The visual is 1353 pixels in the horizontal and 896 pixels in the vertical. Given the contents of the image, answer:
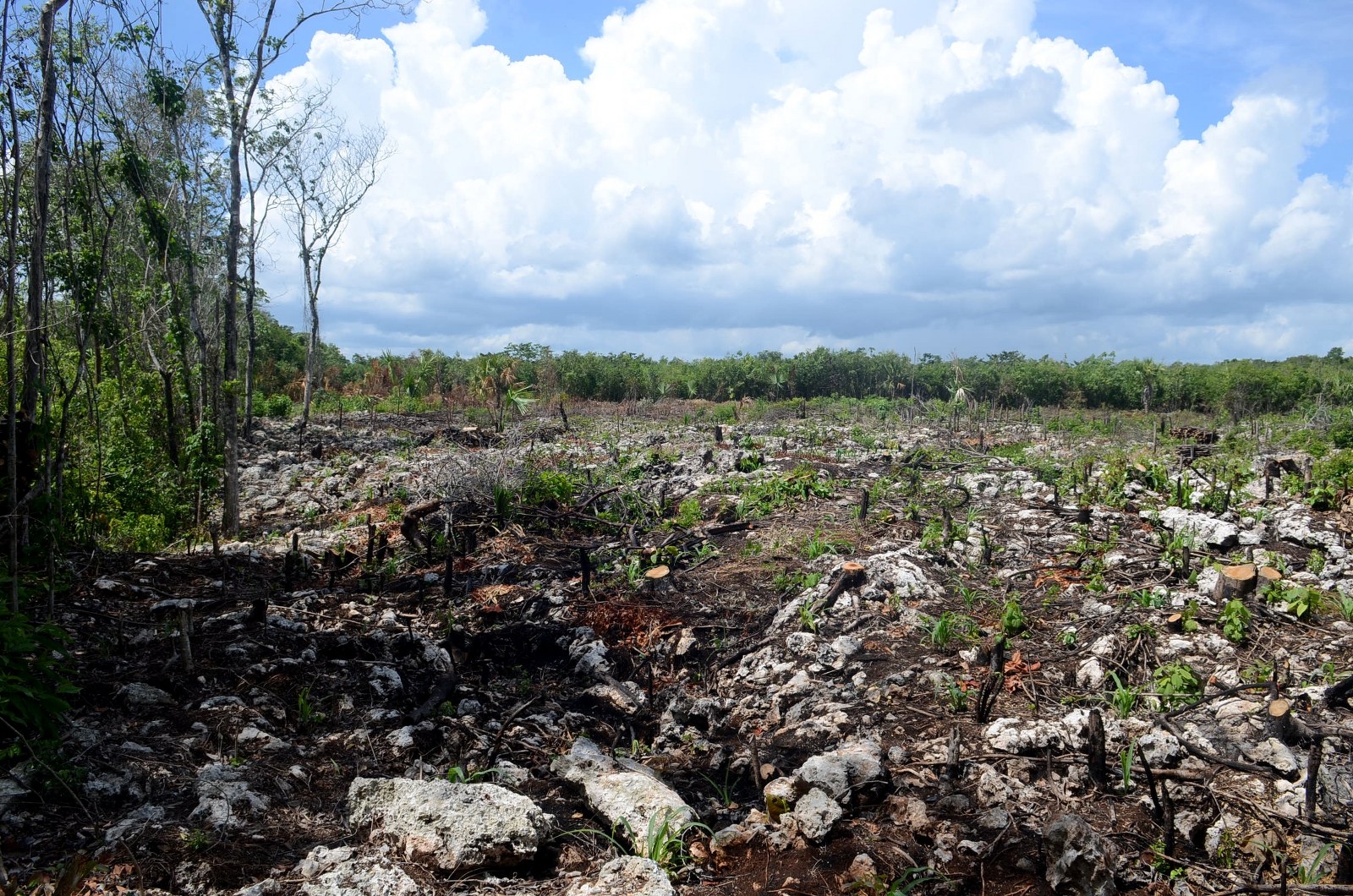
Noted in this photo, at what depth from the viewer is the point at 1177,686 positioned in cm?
387

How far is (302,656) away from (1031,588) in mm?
4739

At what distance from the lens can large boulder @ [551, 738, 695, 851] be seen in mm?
2945

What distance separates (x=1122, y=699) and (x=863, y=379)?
29278mm

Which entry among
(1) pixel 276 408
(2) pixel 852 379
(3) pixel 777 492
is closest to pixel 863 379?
(2) pixel 852 379

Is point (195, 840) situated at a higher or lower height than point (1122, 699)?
lower

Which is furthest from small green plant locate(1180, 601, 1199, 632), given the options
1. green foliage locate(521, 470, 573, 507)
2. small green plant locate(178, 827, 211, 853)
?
green foliage locate(521, 470, 573, 507)

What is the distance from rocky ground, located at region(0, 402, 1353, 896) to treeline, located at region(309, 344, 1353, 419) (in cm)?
1351

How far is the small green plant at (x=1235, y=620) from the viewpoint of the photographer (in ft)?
14.2

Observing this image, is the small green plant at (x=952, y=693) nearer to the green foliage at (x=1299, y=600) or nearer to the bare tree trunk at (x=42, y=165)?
the green foliage at (x=1299, y=600)

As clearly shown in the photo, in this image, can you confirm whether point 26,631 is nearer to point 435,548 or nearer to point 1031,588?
point 435,548

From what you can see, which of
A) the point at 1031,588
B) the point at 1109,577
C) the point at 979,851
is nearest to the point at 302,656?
the point at 979,851

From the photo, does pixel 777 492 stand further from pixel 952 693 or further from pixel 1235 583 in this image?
pixel 952 693

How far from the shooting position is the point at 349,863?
2562 mm

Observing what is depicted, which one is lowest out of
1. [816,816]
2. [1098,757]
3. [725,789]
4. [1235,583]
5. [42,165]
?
[725,789]
